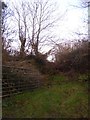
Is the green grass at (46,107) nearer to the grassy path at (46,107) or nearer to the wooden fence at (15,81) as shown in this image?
the grassy path at (46,107)

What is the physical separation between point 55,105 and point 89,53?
6.56 metres

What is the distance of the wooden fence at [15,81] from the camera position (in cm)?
1084

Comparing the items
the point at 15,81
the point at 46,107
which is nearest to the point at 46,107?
the point at 46,107

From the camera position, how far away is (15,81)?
1202 cm

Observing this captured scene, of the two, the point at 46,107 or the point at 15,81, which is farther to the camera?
the point at 15,81

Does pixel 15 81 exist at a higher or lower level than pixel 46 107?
higher

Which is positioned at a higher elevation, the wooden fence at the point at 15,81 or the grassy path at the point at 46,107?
the wooden fence at the point at 15,81

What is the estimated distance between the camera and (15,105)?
31.6ft

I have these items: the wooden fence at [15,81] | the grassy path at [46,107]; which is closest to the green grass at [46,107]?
the grassy path at [46,107]

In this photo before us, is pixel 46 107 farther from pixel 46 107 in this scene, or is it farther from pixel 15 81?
pixel 15 81

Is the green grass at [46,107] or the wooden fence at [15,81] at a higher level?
the wooden fence at [15,81]

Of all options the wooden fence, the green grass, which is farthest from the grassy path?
the wooden fence

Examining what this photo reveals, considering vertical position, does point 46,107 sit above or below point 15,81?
below

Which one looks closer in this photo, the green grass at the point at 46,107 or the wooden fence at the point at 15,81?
the green grass at the point at 46,107
